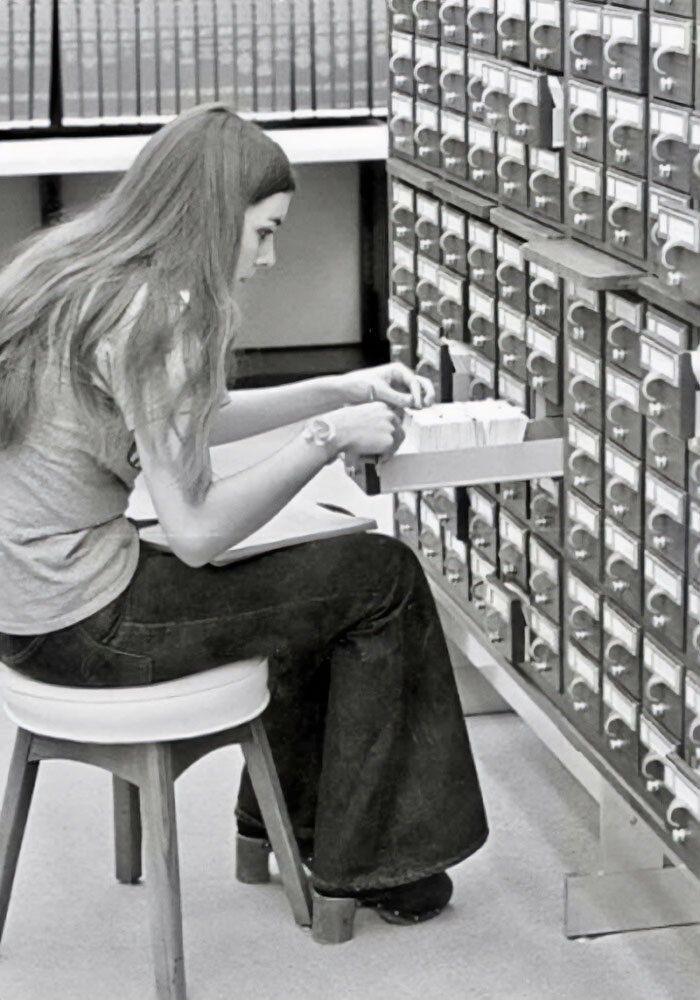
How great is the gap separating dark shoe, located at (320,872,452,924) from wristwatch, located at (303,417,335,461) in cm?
66

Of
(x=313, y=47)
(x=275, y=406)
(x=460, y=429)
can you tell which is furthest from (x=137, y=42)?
(x=460, y=429)

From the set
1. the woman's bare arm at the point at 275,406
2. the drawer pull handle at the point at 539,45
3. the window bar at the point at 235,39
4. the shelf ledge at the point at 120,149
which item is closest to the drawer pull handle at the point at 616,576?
the woman's bare arm at the point at 275,406

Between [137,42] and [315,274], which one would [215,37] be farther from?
[315,274]

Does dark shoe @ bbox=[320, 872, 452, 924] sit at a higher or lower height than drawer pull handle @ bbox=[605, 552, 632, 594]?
lower

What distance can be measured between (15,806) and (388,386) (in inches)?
29.8

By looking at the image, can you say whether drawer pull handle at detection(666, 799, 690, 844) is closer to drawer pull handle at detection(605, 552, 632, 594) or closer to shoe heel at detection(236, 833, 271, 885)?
drawer pull handle at detection(605, 552, 632, 594)

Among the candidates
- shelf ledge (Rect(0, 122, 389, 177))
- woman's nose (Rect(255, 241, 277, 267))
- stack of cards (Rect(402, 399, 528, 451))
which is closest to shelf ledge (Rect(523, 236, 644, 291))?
stack of cards (Rect(402, 399, 528, 451))

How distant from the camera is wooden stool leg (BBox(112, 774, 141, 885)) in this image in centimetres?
250

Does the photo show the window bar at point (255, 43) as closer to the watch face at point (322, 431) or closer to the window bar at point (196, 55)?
the window bar at point (196, 55)

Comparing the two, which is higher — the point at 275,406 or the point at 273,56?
the point at 273,56

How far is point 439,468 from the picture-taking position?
2.22 meters

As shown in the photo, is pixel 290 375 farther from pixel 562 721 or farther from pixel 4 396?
pixel 4 396

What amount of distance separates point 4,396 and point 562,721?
97 cm

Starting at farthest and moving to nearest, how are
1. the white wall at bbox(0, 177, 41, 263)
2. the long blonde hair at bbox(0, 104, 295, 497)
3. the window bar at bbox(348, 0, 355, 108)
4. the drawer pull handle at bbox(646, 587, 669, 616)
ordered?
the white wall at bbox(0, 177, 41, 263), the window bar at bbox(348, 0, 355, 108), the drawer pull handle at bbox(646, 587, 669, 616), the long blonde hair at bbox(0, 104, 295, 497)
